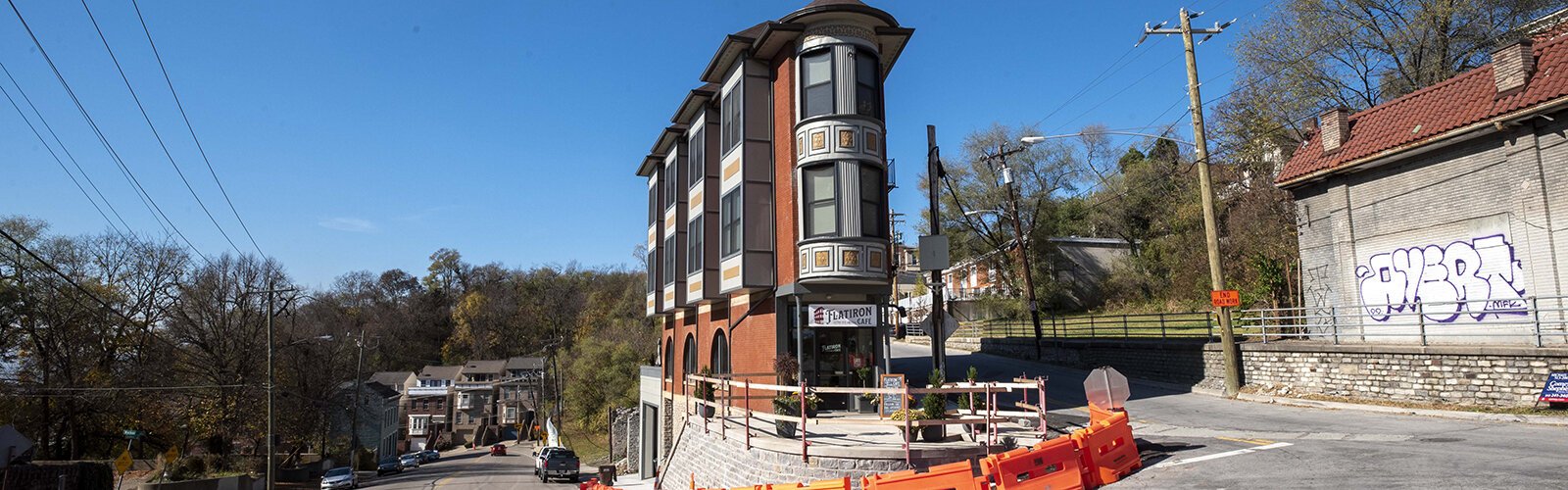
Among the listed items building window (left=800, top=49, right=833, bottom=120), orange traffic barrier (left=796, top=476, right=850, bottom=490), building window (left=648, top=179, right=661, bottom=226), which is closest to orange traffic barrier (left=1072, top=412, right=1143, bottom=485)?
orange traffic barrier (left=796, top=476, right=850, bottom=490)

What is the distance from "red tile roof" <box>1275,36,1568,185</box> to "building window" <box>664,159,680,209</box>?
17.8 m

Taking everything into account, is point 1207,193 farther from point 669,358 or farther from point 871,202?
point 669,358

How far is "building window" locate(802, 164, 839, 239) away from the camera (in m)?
17.1

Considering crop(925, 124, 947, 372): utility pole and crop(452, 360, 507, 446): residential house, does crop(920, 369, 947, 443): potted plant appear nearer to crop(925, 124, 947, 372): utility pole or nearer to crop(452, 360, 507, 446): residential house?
crop(925, 124, 947, 372): utility pole

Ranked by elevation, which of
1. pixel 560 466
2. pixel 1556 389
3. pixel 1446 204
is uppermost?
pixel 1446 204

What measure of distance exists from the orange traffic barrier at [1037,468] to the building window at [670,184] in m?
18.4

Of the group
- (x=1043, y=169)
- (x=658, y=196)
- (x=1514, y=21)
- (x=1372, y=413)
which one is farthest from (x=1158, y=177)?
(x=1372, y=413)

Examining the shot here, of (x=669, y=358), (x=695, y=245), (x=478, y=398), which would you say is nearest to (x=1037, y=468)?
(x=695, y=245)

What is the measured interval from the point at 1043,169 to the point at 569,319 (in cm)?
5863

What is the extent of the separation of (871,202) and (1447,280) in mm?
12247

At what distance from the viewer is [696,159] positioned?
24234mm

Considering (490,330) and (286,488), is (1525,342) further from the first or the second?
(490,330)

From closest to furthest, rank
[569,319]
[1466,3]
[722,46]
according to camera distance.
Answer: [722,46]
[1466,3]
[569,319]

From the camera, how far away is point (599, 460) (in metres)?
50.8
